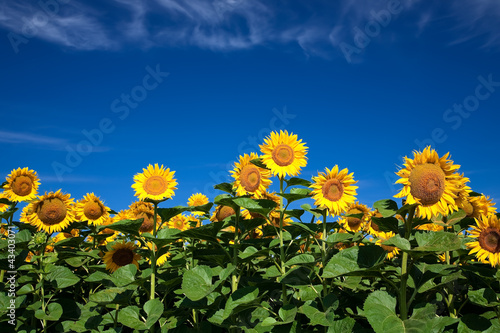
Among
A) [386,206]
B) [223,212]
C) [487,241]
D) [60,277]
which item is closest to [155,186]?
[223,212]

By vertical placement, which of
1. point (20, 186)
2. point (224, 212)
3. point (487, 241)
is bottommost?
point (487, 241)

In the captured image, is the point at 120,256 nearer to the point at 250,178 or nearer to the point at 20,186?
the point at 250,178

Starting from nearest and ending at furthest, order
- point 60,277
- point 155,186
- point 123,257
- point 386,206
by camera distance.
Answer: point 386,206, point 155,186, point 60,277, point 123,257

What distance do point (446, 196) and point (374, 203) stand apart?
622 millimetres

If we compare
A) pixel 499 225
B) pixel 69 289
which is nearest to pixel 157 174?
pixel 69 289

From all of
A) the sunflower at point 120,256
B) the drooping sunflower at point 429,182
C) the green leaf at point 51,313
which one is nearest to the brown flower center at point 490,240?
the drooping sunflower at point 429,182

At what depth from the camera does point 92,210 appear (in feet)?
22.9

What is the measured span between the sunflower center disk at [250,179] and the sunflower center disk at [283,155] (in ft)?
1.23

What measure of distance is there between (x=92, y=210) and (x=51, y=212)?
0.74m

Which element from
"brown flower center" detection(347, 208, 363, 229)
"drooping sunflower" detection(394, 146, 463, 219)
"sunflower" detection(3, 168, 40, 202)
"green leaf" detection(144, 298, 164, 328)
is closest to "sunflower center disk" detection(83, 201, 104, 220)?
"sunflower" detection(3, 168, 40, 202)

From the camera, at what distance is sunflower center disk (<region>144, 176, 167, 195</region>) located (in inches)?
203

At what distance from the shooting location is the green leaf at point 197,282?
12.9 feet

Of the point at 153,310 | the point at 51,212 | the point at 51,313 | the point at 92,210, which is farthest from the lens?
the point at 92,210

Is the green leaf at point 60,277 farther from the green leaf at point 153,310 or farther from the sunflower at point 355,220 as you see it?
the sunflower at point 355,220
